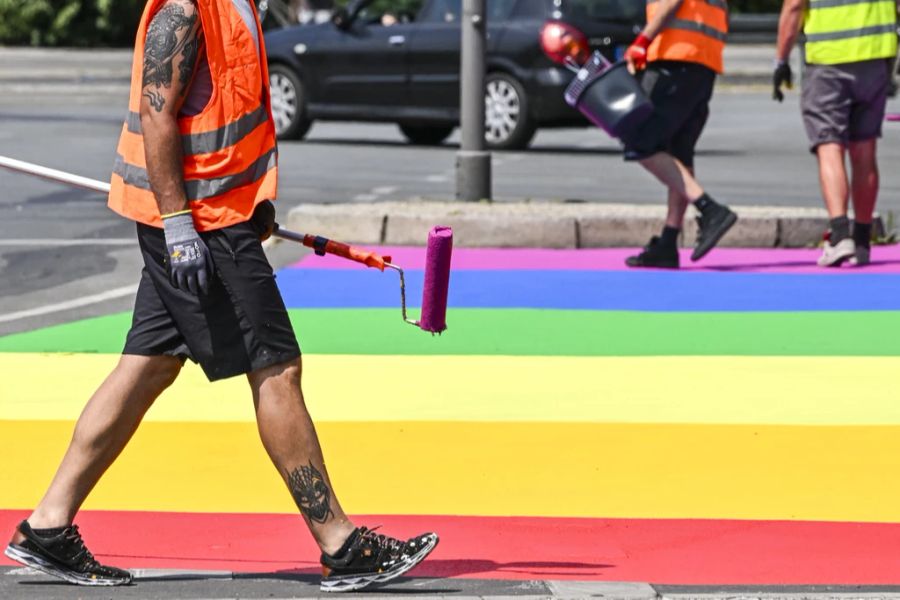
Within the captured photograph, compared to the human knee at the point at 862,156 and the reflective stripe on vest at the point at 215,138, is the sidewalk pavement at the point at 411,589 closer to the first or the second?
the reflective stripe on vest at the point at 215,138

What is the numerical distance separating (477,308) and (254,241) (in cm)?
446

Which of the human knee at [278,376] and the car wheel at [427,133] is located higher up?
the human knee at [278,376]

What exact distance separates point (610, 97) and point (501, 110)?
784 centimetres

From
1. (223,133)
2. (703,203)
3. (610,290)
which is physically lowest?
(610,290)

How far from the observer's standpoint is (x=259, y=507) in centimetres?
539

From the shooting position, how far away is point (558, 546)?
500cm

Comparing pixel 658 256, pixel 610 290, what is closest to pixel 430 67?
pixel 658 256

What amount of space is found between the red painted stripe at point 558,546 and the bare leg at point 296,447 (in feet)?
0.71

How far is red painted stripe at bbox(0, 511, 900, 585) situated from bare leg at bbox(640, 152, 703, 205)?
4.89 m

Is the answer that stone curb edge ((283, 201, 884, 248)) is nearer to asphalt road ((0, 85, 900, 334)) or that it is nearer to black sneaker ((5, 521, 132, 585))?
asphalt road ((0, 85, 900, 334))

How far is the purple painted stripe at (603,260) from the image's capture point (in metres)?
10.4

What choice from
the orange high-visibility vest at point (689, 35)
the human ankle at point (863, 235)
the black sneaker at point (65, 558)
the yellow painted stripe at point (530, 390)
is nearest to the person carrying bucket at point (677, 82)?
the orange high-visibility vest at point (689, 35)

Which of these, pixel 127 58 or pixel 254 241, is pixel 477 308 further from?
pixel 127 58

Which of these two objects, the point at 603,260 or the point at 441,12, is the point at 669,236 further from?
the point at 441,12
